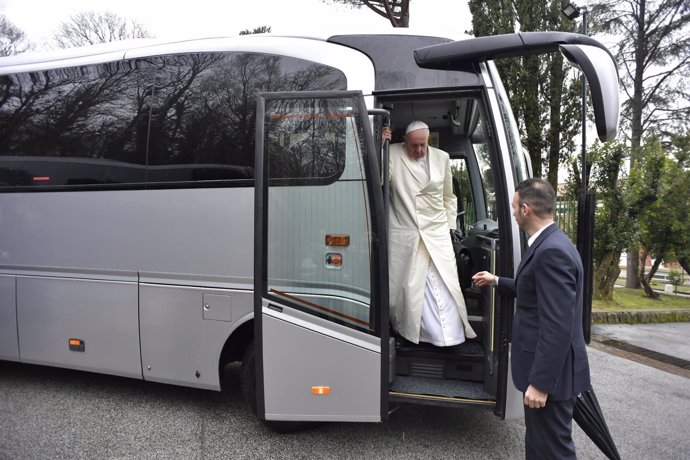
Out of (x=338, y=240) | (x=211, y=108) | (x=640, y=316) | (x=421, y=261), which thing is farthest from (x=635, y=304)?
(x=211, y=108)

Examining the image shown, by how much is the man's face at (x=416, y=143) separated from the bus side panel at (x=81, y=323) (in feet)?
8.66

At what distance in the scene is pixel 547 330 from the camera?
2.13 m

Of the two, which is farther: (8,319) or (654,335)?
(654,335)

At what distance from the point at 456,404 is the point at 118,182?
330 centimetres

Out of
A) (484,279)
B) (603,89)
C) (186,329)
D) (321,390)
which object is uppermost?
(603,89)

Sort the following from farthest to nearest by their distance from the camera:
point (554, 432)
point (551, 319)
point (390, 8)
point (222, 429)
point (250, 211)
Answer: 1. point (390, 8)
2. point (222, 429)
3. point (250, 211)
4. point (554, 432)
5. point (551, 319)

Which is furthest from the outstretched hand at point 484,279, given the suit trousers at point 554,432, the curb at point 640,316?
the curb at point 640,316

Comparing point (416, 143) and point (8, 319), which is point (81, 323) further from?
point (416, 143)

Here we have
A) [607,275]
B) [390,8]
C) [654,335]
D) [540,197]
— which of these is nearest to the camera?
[540,197]

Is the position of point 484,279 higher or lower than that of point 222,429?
higher

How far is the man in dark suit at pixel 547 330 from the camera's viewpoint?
2127 mm

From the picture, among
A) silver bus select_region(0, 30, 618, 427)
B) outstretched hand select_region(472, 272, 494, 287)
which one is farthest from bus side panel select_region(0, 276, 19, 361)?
outstretched hand select_region(472, 272, 494, 287)

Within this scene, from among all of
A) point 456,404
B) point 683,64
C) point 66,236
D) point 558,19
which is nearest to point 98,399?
point 66,236

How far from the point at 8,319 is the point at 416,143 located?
4.26m
